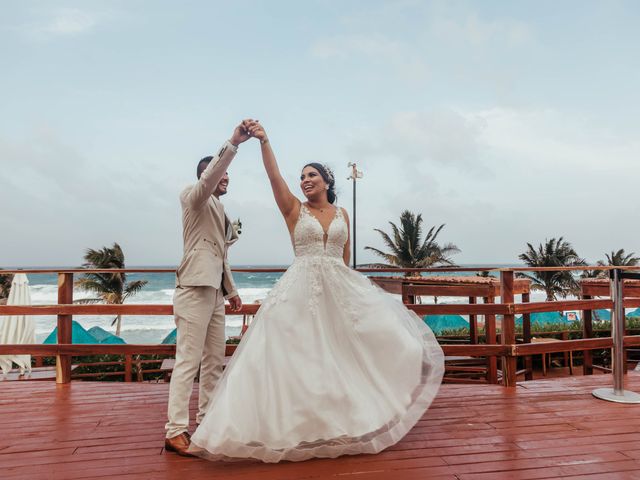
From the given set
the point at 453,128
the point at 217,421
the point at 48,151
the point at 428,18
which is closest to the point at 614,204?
the point at 428,18

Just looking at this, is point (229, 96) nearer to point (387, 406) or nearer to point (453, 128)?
point (387, 406)

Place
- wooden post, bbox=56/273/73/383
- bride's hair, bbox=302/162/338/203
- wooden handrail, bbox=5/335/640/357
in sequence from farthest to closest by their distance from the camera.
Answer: wooden post, bbox=56/273/73/383 → wooden handrail, bbox=5/335/640/357 → bride's hair, bbox=302/162/338/203

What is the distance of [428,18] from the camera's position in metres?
11.1

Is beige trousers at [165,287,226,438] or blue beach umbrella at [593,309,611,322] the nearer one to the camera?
beige trousers at [165,287,226,438]

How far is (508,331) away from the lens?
13.0 ft

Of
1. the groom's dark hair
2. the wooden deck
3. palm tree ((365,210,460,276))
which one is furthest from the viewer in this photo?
palm tree ((365,210,460,276))

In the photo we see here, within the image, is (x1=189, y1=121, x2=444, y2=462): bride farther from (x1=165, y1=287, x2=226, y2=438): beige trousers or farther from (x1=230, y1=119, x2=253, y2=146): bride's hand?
(x1=165, y1=287, x2=226, y2=438): beige trousers

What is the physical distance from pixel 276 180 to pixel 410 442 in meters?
1.65

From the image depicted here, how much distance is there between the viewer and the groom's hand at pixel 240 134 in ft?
7.70

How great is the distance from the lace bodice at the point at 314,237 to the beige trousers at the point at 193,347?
1.87 feet

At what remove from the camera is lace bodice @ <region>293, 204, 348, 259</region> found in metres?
2.62

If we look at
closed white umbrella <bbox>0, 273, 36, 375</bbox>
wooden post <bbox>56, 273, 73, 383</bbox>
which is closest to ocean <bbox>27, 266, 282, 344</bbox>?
closed white umbrella <bbox>0, 273, 36, 375</bbox>

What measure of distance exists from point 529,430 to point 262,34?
29.3ft

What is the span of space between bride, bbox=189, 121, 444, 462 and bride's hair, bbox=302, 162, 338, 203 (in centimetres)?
1
